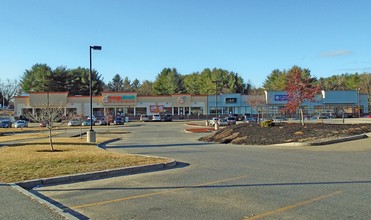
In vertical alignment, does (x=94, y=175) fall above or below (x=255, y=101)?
below

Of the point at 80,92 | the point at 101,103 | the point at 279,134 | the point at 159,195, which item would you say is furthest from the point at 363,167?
the point at 80,92

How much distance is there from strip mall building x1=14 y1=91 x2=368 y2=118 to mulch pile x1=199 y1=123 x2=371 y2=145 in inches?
2452

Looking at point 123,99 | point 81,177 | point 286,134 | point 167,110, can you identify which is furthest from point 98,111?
point 81,177

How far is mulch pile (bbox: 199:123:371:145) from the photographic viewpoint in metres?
21.6

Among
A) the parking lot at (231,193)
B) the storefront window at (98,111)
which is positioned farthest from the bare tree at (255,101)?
the parking lot at (231,193)

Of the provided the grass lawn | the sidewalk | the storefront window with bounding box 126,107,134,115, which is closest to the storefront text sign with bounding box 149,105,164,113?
the storefront window with bounding box 126,107,134,115

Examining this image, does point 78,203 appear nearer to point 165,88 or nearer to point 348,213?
point 348,213

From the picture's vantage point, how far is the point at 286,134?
74.4ft

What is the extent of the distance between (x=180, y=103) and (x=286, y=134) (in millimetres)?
69426

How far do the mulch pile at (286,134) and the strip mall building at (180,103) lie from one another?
62.3 meters

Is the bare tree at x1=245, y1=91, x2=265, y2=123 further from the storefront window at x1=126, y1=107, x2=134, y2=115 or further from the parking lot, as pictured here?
the parking lot

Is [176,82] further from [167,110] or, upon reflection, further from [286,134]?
[286,134]

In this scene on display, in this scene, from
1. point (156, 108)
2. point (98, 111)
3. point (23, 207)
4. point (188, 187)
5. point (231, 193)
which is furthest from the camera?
point (156, 108)

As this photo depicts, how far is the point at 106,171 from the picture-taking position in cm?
1161
